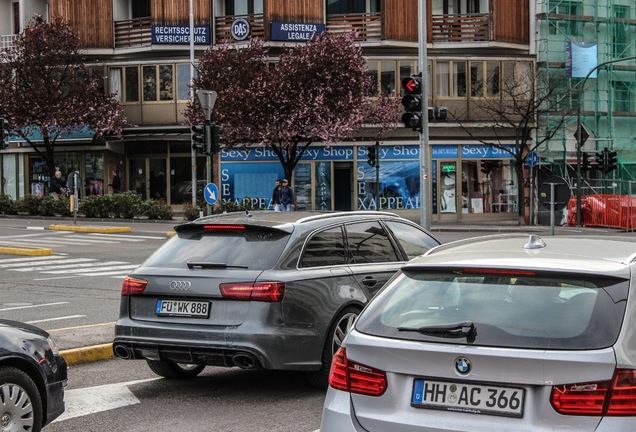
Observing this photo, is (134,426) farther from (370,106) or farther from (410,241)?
(370,106)

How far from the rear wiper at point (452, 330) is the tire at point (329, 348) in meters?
3.45

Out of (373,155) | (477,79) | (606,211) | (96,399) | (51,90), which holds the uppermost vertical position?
(477,79)

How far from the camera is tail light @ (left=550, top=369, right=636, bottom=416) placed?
11.8 ft

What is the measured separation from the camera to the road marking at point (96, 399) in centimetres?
712

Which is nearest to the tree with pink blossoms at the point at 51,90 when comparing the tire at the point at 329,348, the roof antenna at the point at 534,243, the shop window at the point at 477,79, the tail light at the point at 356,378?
the shop window at the point at 477,79

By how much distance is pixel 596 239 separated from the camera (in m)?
5.01

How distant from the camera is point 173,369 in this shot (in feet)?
27.5

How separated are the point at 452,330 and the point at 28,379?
9.89 feet

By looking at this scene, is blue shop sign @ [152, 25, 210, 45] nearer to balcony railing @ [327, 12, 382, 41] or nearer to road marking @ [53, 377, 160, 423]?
balcony railing @ [327, 12, 382, 41]

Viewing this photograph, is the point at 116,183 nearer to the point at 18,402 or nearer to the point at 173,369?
the point at 173,369

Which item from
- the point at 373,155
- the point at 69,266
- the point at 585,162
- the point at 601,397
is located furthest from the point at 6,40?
the point at 601,397

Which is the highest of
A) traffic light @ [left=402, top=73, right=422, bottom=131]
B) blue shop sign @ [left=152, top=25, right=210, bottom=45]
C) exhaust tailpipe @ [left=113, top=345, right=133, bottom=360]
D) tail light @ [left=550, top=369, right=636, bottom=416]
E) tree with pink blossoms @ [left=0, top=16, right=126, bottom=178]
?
blue shop sign @ [left=152, top=25, right=210, bottom=45]

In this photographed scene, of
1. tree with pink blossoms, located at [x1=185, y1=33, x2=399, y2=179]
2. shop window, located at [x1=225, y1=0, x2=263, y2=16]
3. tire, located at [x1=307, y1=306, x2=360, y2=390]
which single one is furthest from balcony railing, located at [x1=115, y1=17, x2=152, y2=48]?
tire, located at [x1=307, y1=306, x2=360, y2=390]

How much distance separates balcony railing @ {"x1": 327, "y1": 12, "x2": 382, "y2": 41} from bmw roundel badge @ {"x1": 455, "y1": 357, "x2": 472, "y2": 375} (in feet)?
127
